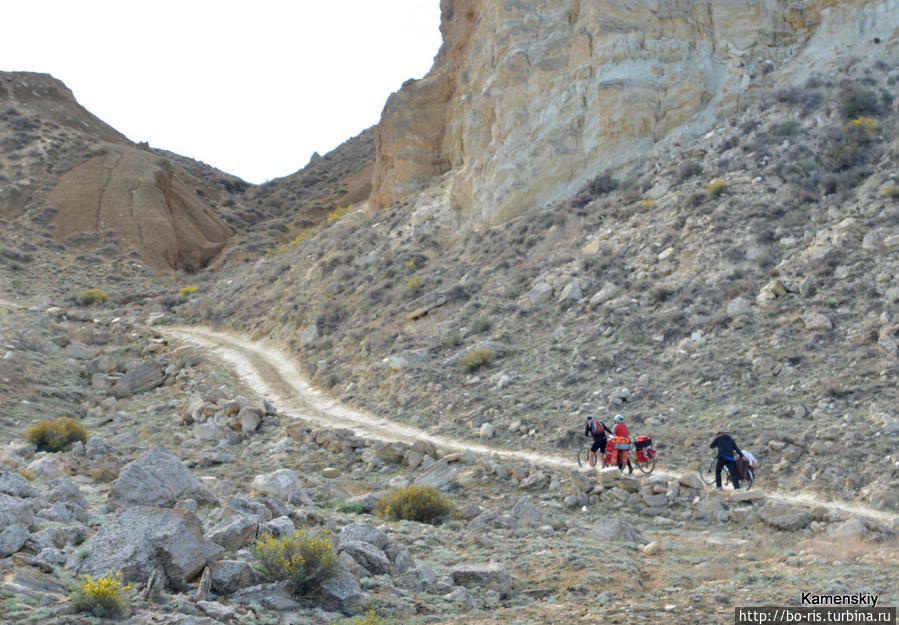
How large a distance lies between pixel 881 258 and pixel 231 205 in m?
52.2

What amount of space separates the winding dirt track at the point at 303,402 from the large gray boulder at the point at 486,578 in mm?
5605

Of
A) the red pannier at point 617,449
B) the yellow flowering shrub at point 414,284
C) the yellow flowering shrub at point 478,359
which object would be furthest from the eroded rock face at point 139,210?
the red pannier at point 617,449

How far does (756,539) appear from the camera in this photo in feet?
33.8

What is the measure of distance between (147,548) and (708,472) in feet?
30.9

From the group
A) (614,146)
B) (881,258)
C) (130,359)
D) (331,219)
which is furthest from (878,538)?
(331,219)

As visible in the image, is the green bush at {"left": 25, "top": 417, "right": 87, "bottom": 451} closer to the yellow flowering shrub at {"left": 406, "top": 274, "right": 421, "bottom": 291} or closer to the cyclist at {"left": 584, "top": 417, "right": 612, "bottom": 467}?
the cyclist at {"left": 584, "top": 417, "right": 612, "bottom": 467}

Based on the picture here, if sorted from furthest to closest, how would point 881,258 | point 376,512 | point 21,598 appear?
point 881,258 < point 376,512 < point 21,598

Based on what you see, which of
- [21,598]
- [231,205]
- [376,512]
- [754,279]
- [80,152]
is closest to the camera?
[21,598]

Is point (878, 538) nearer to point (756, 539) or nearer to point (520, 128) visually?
point (756, 539)

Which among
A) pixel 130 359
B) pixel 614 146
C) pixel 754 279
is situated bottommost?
pixel 130 359

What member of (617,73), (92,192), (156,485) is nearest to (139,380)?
(156,485)

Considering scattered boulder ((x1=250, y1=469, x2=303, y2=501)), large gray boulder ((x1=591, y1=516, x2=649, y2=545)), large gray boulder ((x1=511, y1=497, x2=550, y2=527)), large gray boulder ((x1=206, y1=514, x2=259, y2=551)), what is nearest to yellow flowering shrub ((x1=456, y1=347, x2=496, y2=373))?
scattered boulder ((x1=250, y1=469, x2=303, y2=501))

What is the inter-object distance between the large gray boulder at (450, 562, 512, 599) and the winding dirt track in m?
5.61

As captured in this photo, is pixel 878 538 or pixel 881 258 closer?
pixel 878 538
